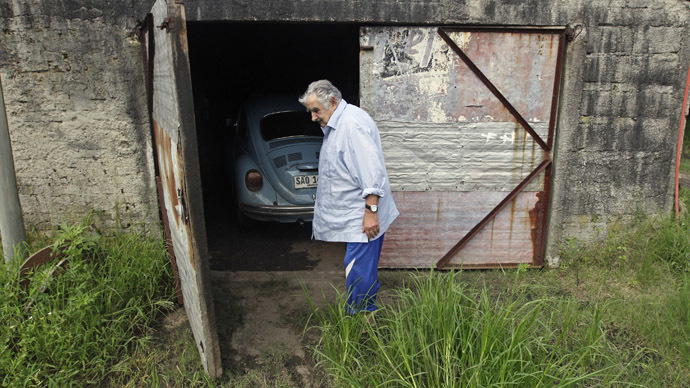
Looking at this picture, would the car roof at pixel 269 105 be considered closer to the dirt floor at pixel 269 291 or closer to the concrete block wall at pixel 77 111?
the dirt floor at pixel 269 291

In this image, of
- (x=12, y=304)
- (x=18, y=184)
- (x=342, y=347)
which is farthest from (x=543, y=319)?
(x=18, y=184)

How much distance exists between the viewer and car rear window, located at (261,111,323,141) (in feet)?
19.3

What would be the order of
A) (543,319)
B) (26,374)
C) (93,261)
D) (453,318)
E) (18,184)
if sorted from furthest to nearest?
1. (18,184)
2. (93,261)
3. (543,319)
4. (26,374)
5. (453,318)

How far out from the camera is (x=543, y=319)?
351 cm

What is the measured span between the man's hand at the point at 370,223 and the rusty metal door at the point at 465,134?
127 centimetres

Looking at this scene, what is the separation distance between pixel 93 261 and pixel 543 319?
3.43 m

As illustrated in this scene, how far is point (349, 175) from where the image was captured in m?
3.09

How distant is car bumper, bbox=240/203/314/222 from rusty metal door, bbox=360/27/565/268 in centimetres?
113

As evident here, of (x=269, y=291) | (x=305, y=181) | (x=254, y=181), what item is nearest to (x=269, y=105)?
(x=254, y=181)

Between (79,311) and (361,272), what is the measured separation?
184cm

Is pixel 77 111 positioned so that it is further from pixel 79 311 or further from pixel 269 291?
pixel 269 291

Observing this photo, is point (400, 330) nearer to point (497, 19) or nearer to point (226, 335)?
point (226, 335)

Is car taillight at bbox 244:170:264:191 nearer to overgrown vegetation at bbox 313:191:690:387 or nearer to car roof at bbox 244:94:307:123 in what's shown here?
car roof at bbox 244:94:307:123

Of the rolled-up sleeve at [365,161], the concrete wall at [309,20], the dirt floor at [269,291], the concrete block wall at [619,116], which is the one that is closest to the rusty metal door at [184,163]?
the dirt floor at [269,291]
